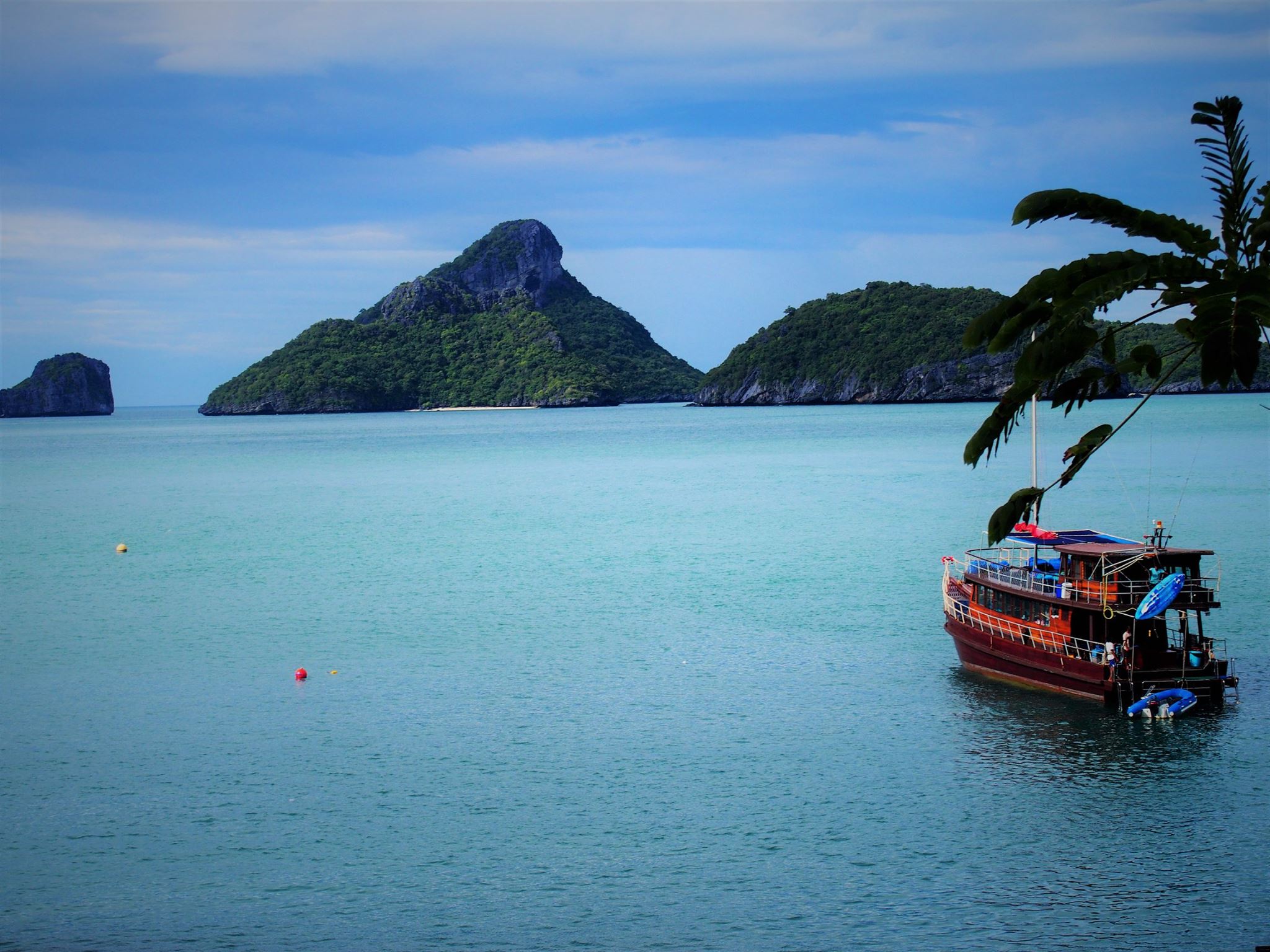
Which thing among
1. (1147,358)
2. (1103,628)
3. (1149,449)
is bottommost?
(1103,628)

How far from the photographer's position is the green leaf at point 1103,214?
10969 millimetres

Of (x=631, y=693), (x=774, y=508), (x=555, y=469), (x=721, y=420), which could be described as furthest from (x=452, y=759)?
(x=721, y=420)

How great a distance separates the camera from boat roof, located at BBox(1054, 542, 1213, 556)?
23.6m

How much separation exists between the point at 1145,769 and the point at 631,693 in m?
10.6

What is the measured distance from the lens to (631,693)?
27.2 m

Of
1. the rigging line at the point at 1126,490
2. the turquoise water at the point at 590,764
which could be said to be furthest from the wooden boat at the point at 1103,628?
the rigging line at the point at 1126,490

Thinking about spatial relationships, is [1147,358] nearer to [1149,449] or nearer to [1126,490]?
[1126,490]

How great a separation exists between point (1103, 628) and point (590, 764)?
1035cm

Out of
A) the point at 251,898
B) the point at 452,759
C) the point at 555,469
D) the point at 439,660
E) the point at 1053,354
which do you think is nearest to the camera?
the point at 1053,354

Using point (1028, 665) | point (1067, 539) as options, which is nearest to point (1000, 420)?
point (1028, 665)

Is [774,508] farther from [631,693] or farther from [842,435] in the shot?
[842,435]

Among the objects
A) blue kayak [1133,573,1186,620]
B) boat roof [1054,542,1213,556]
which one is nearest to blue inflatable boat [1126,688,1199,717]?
blue kayak [1133,573,1186,620]

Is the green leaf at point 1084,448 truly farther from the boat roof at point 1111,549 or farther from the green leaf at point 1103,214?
the boat roof at point 1111,549

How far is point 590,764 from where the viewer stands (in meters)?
22.3
